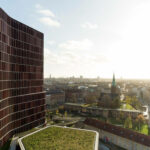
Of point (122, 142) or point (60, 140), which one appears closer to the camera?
point (60, 140)

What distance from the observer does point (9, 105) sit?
44.1 meters

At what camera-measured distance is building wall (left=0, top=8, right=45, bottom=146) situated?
4025cm

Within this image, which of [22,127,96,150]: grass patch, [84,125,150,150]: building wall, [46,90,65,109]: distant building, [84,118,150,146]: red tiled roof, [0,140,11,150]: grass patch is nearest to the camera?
[22,127,96,150]: grass patch

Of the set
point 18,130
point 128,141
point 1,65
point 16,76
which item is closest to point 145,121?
point 128,141

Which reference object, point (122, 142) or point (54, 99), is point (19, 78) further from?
point (54, 99)

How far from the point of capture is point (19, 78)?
47375mm

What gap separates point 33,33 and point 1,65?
61.5 ft

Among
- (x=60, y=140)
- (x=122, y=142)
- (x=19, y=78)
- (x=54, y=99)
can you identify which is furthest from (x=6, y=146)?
(x=54, y=99)

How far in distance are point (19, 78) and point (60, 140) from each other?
22620mm

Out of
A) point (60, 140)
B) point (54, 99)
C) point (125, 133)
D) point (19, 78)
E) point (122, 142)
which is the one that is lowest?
point (122, 142)

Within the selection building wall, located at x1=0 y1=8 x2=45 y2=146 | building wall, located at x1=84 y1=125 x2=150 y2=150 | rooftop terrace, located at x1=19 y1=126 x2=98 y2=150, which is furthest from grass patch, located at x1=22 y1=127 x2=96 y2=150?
building wall, located at x1=84 y1=125 x2=150 y2=150

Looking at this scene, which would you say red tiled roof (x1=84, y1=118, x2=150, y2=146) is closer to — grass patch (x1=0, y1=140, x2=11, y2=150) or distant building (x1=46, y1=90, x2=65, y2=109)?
grass patch (x1=0, y1=140, x2=11, y2=150)

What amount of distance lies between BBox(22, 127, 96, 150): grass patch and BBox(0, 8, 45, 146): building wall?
9.12 m

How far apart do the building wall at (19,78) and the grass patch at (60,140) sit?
9118 mm
